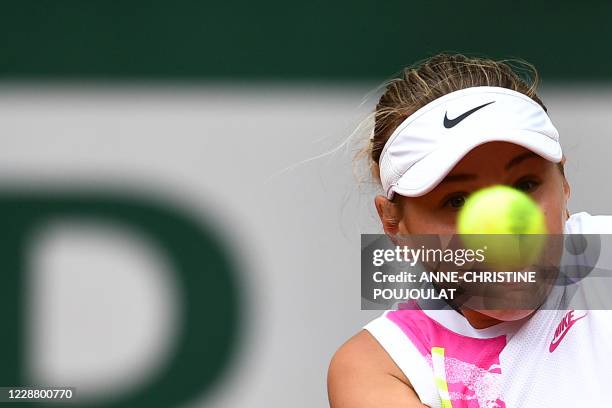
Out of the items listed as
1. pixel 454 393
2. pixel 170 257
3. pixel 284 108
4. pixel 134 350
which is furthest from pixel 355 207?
pixel 454 393

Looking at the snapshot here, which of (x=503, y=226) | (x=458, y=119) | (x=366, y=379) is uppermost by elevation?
(x=458, y=119)

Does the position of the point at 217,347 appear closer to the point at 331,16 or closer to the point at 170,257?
the point at 170,257

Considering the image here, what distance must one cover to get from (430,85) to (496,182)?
0.57ft

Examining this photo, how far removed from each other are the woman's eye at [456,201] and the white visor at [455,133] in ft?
0.11

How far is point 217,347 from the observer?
4.75ft

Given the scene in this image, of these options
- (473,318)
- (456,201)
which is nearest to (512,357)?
(473,318)

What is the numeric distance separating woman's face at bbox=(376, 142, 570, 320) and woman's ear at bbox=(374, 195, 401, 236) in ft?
0.19

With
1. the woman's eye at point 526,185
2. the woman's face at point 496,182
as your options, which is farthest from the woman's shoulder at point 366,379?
the woman's eye at point 526,185

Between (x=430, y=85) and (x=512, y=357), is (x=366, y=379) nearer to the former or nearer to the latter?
(x=512, y=357)

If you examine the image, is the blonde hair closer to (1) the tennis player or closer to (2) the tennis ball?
(1) the tennis player

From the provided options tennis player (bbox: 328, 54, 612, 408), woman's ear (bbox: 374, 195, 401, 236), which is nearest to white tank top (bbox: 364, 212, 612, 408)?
tennis player (bbox: 328, 54, 612, 408)

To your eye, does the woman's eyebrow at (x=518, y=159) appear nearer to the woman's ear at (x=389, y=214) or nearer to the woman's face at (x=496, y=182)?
the woman's face at (x=496, y=182)

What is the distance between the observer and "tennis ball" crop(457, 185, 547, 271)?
2.96ft

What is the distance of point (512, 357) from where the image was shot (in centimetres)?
93
